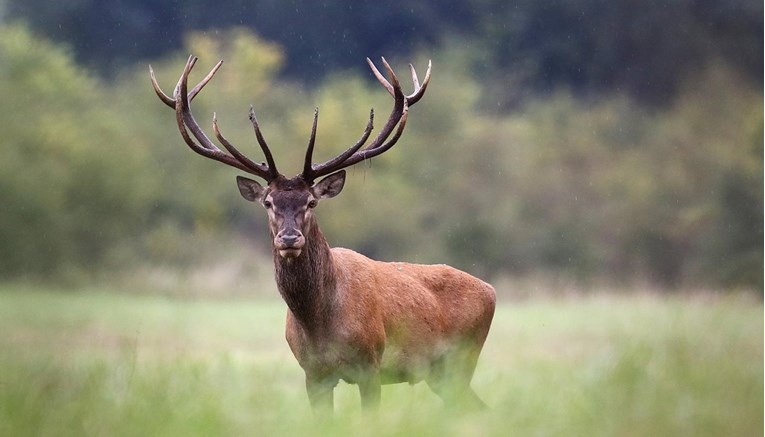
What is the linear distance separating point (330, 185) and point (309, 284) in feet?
1.68

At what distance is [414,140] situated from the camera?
26.0 metres

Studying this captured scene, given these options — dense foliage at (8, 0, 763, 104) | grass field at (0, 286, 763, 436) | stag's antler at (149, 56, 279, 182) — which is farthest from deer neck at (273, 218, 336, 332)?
dense foliage at (8, 0, 763, 104)

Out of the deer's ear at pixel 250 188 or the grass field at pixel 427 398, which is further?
the deer's ear at pixel 250 188

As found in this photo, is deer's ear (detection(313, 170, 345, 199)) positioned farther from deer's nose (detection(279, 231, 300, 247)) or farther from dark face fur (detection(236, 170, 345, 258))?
deer's nose (detection(279, 231, 300, 247))

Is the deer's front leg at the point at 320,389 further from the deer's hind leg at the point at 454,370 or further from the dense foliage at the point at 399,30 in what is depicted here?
the dense foliage at the point at 399,30

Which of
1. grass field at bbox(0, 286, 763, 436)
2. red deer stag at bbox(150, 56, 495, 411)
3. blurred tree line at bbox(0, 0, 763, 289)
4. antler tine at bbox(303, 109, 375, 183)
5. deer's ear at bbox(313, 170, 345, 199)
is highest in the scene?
blurred tree line at bbox(0, 0, 763, 289)

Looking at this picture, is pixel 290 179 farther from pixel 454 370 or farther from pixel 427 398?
pixel 427 398

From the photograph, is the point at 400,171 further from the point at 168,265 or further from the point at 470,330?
the point at 470,330

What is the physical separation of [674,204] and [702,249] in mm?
999

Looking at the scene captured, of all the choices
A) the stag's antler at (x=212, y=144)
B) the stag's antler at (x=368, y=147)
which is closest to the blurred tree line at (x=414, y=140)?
the stag's antler at (x=368, y=147)

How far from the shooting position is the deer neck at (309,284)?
597 centimetres

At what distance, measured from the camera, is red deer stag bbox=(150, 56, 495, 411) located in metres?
5.90

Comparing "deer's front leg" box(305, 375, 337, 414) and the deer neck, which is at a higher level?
the deer neck

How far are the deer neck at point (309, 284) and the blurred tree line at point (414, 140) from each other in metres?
9.82
